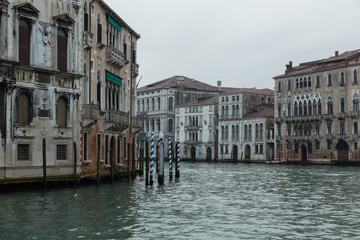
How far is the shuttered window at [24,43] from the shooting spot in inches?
786

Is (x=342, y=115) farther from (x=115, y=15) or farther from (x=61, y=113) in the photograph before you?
(x=61, y=113)

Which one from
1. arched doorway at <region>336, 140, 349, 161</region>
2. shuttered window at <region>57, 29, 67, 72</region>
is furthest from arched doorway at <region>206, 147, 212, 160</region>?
shuttered window at <region>57, 29, 67, 72</region>

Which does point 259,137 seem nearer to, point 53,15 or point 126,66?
point 126,66

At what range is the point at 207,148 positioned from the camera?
74.0 metres

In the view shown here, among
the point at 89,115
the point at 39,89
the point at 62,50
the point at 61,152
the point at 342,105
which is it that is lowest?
the point at 61,152

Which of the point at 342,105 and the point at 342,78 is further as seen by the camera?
the point at 342,105

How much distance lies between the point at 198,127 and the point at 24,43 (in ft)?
180

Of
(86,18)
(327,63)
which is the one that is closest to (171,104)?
(327,63)

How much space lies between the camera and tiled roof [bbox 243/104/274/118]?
2613 inches

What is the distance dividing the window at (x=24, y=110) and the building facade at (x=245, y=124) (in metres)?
47.4

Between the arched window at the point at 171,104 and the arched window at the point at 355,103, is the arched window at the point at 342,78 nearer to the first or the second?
the arched window at the point at 355,103

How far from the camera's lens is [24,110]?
65.9 feet

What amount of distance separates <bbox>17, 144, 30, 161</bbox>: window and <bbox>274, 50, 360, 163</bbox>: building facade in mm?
40189

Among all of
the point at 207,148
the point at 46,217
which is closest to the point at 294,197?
the point at 46,217
